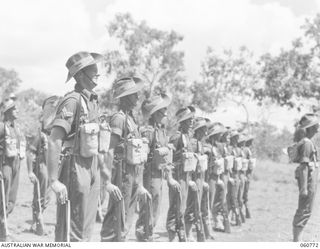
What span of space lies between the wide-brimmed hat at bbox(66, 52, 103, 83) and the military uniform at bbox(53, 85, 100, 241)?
0.24 m

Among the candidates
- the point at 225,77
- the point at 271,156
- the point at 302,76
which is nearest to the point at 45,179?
the point at 302,76

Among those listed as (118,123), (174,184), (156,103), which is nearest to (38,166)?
(174,184)

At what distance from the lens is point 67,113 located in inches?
211

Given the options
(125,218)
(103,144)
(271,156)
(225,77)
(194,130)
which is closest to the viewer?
(103,144)

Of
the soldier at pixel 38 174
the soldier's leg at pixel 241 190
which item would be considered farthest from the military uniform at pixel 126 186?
the soldier's leg at pixel 241 190

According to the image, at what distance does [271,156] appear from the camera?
51.4 metres

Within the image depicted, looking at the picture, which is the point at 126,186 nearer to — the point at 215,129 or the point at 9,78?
the point at 215,129

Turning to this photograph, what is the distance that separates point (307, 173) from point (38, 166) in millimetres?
5067

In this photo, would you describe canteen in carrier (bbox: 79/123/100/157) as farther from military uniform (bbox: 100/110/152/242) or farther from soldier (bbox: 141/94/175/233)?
soldier (bbox: 141/94/175/233)

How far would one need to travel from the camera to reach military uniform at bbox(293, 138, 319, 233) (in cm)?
936

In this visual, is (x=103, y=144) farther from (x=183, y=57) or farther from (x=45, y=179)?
(x=183, y=57)

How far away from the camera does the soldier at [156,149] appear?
8328 mm

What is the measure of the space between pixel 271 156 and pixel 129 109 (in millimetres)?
45714

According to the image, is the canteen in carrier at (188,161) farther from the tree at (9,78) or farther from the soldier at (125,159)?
the tree at (9,78)
